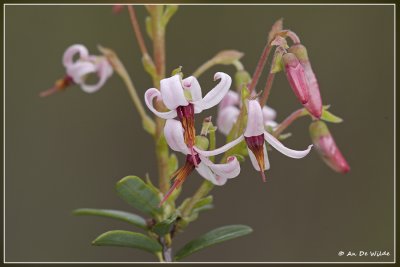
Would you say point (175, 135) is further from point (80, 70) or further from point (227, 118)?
point (80, 70)

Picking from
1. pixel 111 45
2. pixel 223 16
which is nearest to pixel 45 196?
pixel 111 45

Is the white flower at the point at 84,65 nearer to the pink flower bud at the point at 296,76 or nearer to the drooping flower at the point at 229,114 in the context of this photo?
the drooping flower at the point at 229,114

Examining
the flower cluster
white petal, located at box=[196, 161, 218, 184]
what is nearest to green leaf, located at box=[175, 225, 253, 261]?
white petal, located at box=[196, 161, 218, 184]

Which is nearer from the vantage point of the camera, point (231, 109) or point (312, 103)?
point (312, 103)

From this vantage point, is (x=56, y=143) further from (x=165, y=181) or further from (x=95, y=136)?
(x=165, y=181)

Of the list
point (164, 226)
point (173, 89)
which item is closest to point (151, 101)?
point (173, 89)

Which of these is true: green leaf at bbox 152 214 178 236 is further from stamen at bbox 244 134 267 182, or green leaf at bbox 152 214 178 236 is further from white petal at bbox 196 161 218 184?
stamen at bbox 244 134 267 182

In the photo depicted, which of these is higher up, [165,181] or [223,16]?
[223,16]
